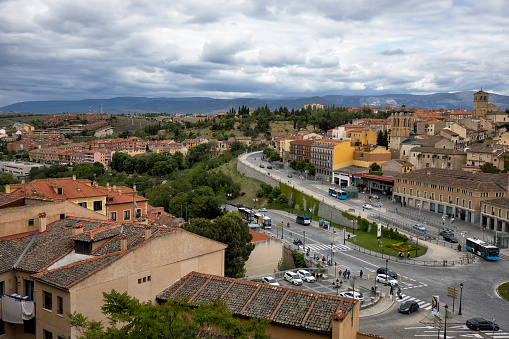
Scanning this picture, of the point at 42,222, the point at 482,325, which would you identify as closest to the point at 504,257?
the point at 482,325

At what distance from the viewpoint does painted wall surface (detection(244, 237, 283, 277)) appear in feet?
129

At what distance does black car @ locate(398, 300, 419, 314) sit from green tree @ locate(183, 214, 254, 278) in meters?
12.5

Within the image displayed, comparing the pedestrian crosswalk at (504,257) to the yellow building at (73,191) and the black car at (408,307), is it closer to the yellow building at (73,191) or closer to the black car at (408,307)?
the black car at (408,307)

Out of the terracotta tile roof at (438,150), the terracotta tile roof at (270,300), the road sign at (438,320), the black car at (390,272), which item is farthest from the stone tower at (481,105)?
the terracotta tile roof at (270,300)

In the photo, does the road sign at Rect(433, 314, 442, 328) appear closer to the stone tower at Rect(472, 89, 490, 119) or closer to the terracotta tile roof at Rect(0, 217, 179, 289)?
the terracotta tile roof at Rect(0, 217, 179, 289)

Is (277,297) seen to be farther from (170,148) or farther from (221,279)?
(170,148)

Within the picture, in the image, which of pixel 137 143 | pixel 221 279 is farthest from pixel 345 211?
pixel 137 143

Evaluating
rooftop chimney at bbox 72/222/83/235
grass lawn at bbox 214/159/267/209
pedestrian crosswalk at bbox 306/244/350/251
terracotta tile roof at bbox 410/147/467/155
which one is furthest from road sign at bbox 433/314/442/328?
terracotta tile roof at bbox 410/147/467/155

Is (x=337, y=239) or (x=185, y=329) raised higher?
(x=185, y=329)

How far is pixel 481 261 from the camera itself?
43531 millimetres

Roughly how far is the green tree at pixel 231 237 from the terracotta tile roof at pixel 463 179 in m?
35.6

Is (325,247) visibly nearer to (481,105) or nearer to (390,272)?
(390,272)

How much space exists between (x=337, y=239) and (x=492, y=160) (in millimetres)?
38790

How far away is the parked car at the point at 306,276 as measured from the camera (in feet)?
121
